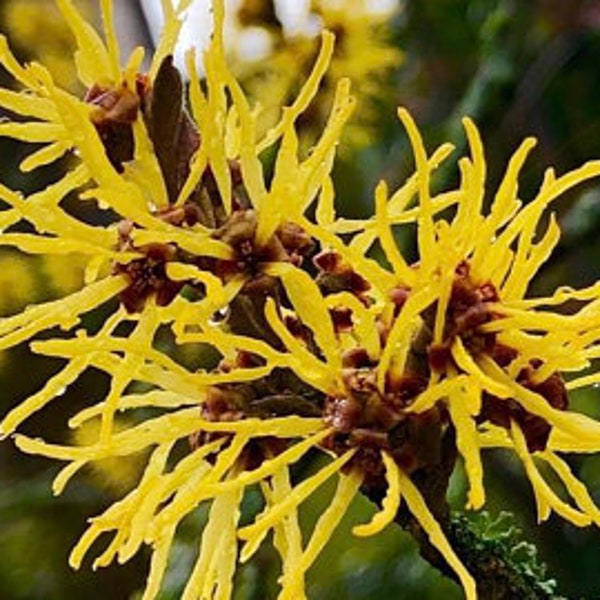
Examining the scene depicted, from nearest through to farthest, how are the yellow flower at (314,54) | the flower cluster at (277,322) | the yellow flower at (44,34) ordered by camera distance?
the flower cluster at (277,322)
the yellow flower at (314,54)
the yellow flower at (44,34)

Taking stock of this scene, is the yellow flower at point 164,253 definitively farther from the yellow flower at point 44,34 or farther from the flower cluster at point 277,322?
the yellow flower at point 44,34

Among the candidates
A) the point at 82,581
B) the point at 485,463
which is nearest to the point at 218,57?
the point at 485,463

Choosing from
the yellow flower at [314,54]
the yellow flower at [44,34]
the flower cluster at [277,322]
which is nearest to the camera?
the flower cluster at [277,322]

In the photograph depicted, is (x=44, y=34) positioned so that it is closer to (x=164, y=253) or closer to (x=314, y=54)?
(x=314, y=54)

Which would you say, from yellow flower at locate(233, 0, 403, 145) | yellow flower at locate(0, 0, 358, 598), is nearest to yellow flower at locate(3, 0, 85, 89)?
yellow flower at locate(233, 0, 403, 145)

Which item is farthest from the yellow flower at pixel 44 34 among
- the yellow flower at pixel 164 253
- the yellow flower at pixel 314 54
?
the yellow flower at pixel 164 253

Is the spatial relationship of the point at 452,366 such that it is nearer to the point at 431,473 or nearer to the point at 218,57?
the point at 431,473

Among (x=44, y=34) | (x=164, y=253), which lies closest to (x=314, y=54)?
(x=44, y=34)

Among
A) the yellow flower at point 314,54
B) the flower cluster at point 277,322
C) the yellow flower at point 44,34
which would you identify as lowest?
the flower cluster at point 277,322

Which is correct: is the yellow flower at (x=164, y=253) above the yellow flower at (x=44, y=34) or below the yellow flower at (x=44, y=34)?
below
